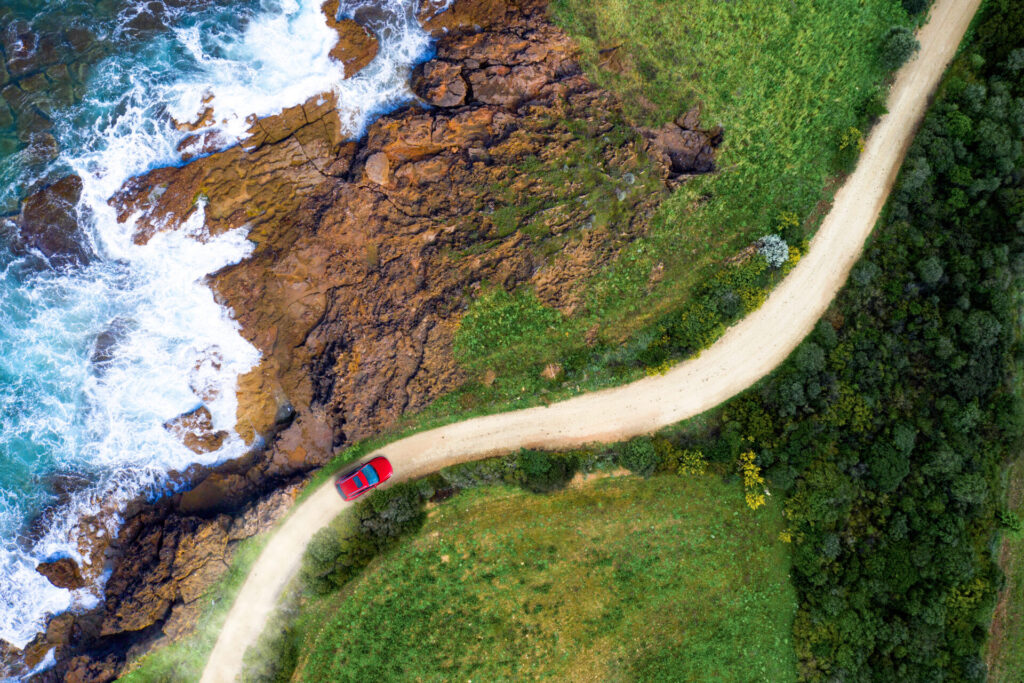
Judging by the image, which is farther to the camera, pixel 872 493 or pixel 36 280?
pixel 36 280

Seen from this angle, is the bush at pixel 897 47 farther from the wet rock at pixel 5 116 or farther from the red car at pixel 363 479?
the wet rock at pixel 5 116

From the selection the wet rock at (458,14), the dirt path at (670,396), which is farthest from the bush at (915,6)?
the wet rock at (458,14)

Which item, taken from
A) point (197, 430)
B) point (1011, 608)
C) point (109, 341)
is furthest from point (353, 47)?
point (1011, 608)

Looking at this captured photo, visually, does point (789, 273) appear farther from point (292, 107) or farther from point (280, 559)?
point (280, 559)

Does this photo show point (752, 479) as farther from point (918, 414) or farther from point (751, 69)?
point (751, 69)

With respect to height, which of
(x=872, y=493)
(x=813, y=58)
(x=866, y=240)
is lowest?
(x=872, y=493)

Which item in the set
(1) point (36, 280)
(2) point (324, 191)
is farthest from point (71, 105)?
(2) point (324, 191)
